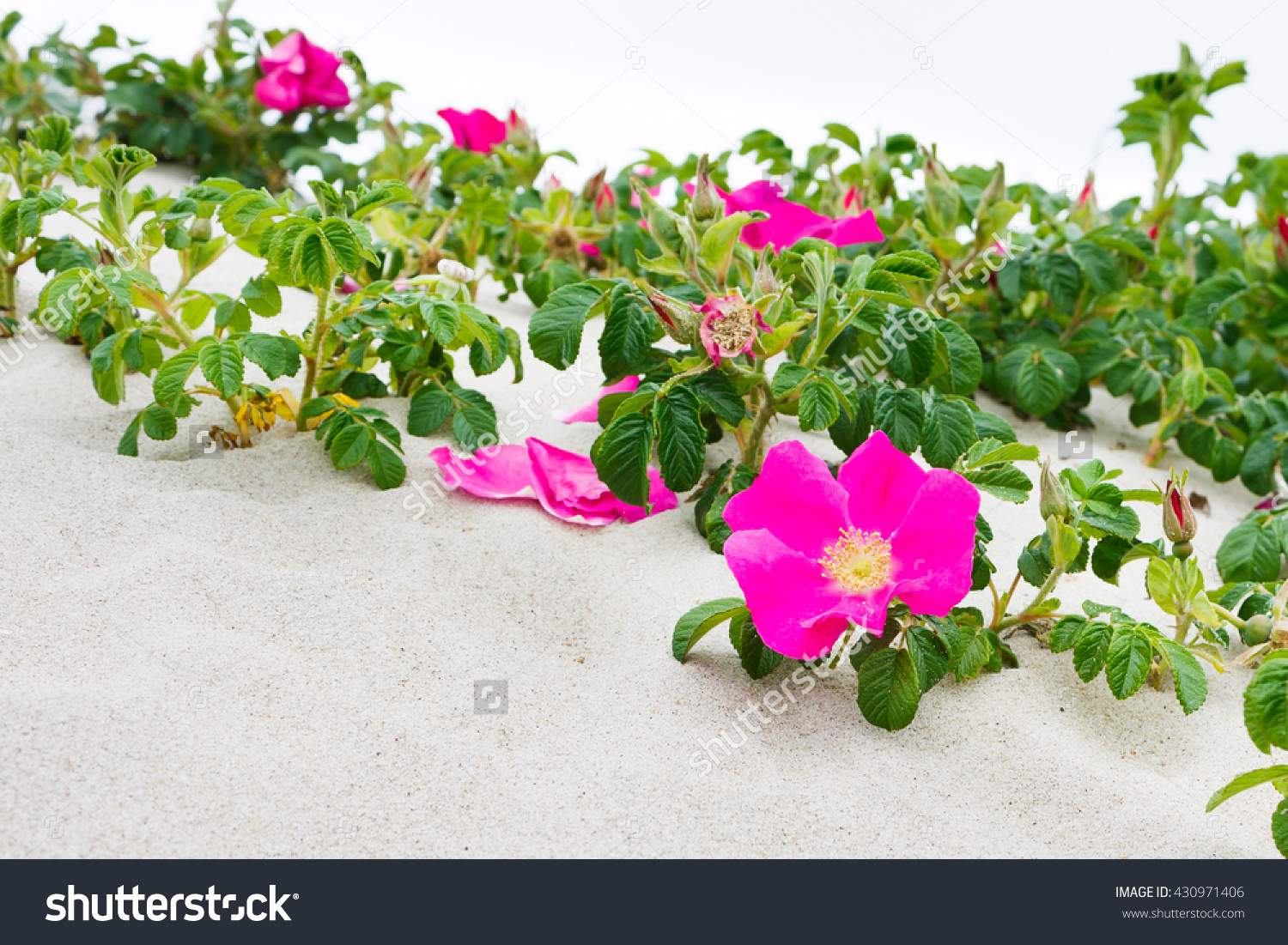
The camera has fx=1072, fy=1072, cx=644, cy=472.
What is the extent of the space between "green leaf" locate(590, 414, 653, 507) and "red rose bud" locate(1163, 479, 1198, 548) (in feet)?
2.30

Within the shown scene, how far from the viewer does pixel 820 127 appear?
104 inches

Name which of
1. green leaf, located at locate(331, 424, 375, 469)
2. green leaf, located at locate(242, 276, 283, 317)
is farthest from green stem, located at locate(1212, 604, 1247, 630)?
green leaf, located at locate(242, 276, 283, 317)

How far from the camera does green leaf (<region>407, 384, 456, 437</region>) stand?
6.01 ft

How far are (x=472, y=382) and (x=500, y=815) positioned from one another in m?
1.23

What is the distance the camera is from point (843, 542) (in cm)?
132

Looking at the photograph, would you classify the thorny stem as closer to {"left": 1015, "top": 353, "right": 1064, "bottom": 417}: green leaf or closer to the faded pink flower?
the faded pink flower

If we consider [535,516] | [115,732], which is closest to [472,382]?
[535,516]

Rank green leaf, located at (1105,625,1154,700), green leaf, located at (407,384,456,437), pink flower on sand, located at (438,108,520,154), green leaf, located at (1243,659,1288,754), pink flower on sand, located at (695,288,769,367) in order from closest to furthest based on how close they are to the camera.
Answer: green leaf, located at (1243,659,1288,754) < green leaf, located at (1105,625,1154,700) < pink flower on sand, located at (695,288,769,367) < green leaf, located at (407,384,456,437) < pink flower on sand, located at (438,108,520,154)

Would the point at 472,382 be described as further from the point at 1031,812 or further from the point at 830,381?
the point at 1031,812

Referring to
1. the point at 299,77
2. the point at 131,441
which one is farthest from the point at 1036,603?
the point at 299,77

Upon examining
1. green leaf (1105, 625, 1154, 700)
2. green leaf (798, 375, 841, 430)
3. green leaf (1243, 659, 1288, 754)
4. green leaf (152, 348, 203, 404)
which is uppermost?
green leaf (1243, 659, 1288, 754)

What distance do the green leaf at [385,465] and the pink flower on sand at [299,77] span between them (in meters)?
1.81

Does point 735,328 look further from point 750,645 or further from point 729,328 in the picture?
point 750,645

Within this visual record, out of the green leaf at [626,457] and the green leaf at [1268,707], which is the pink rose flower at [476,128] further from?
the green leaf at [1268,707]
